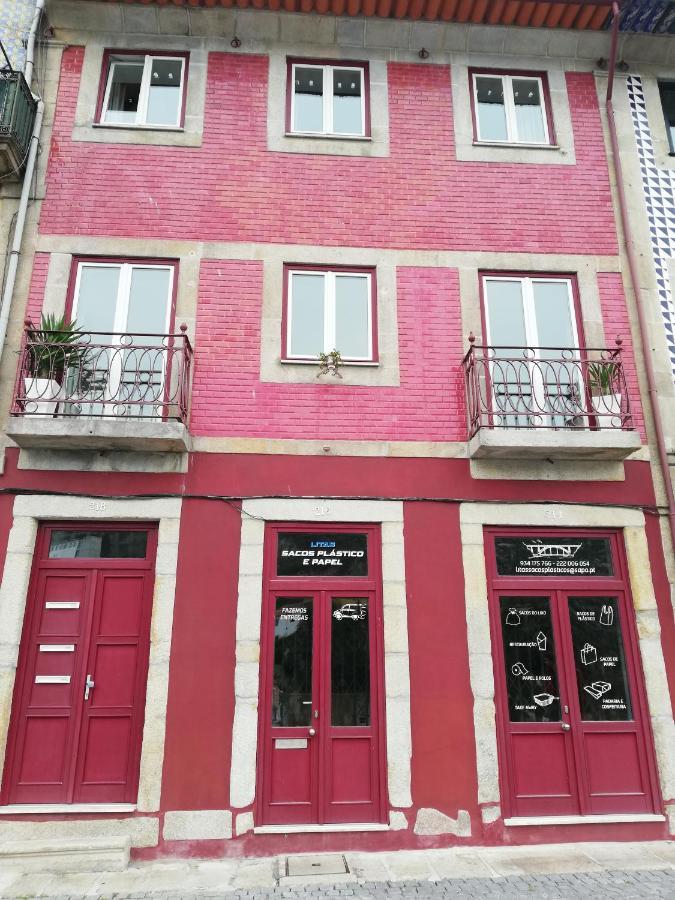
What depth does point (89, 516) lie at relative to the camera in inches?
259

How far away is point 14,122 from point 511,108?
21.8 feet

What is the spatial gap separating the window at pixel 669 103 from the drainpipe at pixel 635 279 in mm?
872

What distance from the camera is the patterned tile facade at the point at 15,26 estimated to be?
8250 mm

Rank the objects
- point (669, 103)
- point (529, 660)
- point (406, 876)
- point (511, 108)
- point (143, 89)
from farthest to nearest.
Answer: point (669, 103) → point (511, 108) → point (143, 89) → point (529, 660) → point (406, 876)

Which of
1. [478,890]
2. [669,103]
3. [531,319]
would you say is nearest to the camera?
[478,890]

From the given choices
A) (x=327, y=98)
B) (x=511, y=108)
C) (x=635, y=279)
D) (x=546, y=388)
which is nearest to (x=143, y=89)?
(x=327, y=98)

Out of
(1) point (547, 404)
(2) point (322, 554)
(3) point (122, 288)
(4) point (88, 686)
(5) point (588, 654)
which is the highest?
(3) point (122, 288)

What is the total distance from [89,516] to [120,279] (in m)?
2.97

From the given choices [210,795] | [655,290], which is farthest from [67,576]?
[655,290]

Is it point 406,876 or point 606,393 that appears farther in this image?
point 606,393

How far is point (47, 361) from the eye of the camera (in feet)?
21.9

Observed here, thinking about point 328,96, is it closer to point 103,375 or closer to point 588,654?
point 103,375

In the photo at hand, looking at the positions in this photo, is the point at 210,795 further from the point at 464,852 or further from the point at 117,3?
the point at 117,3

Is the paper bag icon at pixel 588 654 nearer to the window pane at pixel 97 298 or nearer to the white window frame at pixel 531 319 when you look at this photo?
the white window frame at pixel 531 319
